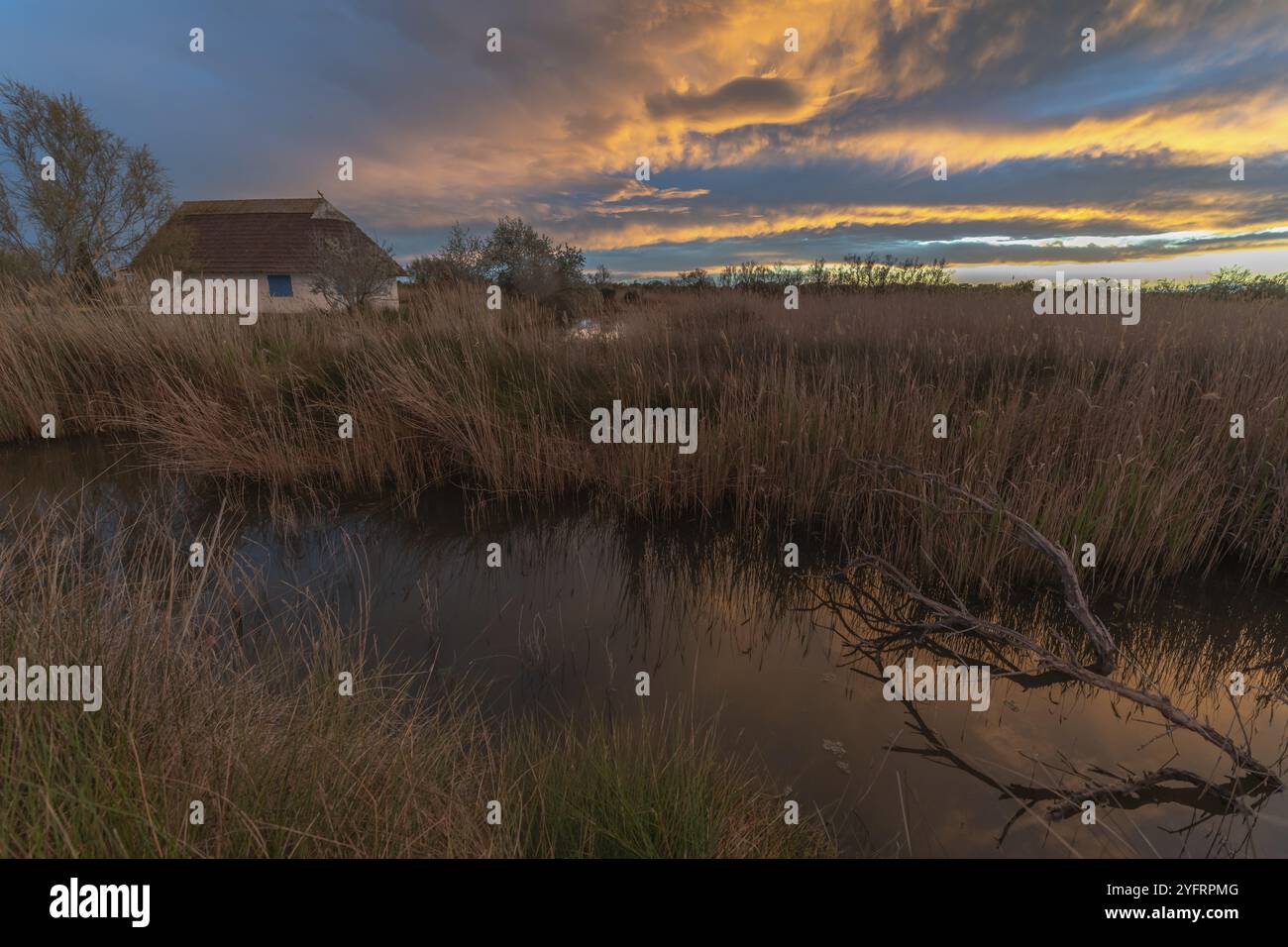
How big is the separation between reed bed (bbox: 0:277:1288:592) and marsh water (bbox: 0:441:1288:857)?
46 centimetres

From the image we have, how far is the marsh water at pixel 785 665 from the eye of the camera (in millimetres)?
2150

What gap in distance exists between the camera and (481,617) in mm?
3582

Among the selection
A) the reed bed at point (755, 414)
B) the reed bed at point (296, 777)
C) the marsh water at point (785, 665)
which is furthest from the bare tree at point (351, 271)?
the reed bed at point (296, 777)

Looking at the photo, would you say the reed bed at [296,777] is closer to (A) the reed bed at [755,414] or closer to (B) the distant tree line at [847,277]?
(A) the reed bed at [755,414]

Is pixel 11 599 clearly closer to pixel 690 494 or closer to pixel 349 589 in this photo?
pixel 349 589

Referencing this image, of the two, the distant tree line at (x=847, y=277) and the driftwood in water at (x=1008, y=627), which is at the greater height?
the distant tree line at (x=847, y=277)

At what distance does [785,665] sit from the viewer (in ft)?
10.4

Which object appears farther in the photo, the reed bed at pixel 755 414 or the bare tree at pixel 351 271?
the bare tree at pixel 351 271

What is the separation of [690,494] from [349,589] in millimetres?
2900

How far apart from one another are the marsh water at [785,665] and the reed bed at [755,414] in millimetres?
463

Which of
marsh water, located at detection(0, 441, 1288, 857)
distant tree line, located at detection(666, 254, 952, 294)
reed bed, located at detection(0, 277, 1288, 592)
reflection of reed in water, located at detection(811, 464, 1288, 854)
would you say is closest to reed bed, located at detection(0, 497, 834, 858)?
marsh water, located at detection(0, 441, 1288, 857)

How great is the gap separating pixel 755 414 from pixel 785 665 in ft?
8.72
